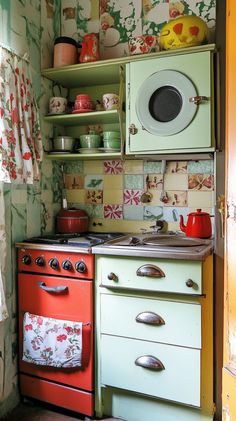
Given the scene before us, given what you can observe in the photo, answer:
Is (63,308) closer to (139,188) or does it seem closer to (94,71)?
(139,188)

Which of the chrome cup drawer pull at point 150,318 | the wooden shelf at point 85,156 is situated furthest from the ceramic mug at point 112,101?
the chrome cup drawer pull at point 150,318

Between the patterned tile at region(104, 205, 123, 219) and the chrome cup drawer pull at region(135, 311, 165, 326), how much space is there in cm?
81

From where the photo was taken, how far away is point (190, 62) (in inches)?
66.9

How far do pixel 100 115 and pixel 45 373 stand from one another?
59.9 inches

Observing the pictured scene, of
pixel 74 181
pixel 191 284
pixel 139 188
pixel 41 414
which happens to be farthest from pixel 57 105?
pixel 41 414

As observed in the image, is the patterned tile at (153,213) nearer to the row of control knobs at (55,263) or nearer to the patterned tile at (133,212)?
the patterned tile at (133,212)

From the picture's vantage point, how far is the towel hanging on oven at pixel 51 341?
163 centimetres

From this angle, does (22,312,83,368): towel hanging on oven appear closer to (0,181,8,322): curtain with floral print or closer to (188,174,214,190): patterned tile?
(0,181,8,322): curtain with floral print

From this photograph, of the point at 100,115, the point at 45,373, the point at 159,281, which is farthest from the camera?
the point at 100,115

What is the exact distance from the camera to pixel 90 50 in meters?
1.99

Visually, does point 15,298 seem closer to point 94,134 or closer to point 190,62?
point 94,134

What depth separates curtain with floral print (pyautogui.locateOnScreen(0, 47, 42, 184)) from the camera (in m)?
1.67

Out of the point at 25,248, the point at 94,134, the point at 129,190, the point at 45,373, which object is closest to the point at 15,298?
the point at 25,248

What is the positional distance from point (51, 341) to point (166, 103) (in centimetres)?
142
